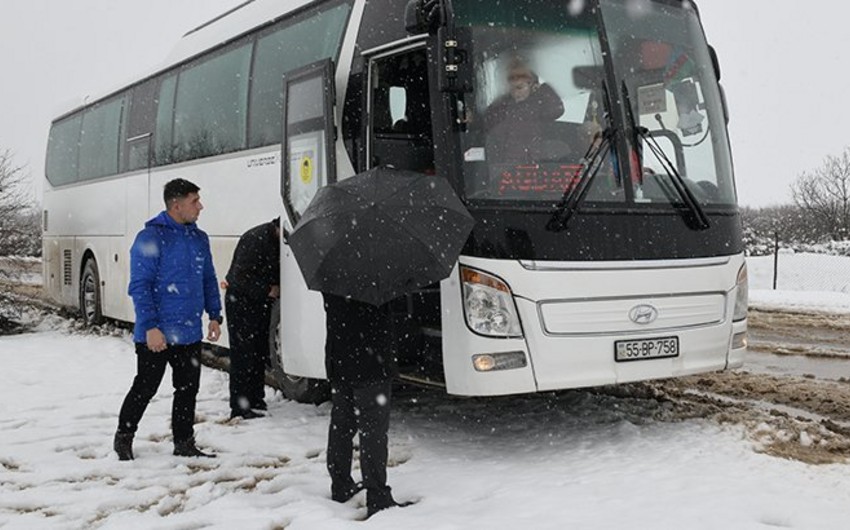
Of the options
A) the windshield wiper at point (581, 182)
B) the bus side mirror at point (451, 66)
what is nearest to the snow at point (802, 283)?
the windshield wiper at point (581, 182)

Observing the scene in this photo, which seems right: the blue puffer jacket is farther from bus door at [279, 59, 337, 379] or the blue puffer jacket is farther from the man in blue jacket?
bus door at [279, 59, 337, 379]

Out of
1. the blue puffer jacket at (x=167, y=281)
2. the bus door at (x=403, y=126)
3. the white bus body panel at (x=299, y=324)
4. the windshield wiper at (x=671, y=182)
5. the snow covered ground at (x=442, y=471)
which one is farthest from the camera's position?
the white bus body panel at (x=299, y=324)

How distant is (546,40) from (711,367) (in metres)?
2.67

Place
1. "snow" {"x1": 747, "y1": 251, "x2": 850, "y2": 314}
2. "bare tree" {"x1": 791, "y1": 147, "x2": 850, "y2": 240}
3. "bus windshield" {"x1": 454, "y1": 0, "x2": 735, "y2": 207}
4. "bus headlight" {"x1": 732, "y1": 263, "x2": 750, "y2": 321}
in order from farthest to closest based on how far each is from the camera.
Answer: "bare tree" {"x1": 791, "y1": 147, "x2": 850, "y2": 240}
"snow" {"x1": 747, "y1": 251, "x2": 850, "y2": 314}
"bus headlight" {"x1": 732, "y1": 263, "x2": 750, "y2": 321}
"bus windshield" {"x1": 454, "y1": 0, "x2": 735, "y2": 207}

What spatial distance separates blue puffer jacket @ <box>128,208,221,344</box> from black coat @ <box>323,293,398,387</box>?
1548 mm

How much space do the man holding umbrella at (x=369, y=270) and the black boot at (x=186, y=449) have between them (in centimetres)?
153

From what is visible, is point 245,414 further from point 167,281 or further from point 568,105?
point 568,105

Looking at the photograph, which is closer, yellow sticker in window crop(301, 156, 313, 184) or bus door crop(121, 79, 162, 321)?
yellow sticker in window crop(301, 156, 313, 184)

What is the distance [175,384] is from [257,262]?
65.9 inches

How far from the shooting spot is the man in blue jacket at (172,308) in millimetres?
5930

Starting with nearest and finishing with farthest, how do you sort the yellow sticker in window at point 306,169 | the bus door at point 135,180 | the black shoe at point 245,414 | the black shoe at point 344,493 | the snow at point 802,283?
the black shoe at point 344,493
the yellow sticker in window at point 306,169
the black shoe at point 245,414
the bus door at point 135,180
the snow at point 802,283

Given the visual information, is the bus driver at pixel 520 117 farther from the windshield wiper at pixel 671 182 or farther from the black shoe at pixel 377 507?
the black shoe at pixel 377 507

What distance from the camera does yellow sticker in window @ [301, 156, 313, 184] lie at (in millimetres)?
7250

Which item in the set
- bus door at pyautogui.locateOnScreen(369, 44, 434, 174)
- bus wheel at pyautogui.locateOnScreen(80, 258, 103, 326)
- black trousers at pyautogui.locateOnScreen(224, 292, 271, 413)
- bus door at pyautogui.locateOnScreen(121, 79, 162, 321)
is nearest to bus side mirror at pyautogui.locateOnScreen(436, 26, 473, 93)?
bus door at pyautogui.locateOnScreen(369, 44, 434, 174)
